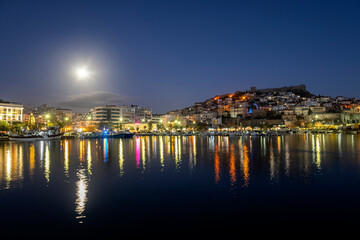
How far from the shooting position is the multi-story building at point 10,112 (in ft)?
237

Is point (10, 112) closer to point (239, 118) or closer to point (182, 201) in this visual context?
point (239, 118)

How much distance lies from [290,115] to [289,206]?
108 m

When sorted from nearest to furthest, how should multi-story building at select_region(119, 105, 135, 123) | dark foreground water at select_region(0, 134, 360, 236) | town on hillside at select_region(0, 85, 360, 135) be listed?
A: dark foreground water at select_region(0, 134, 360, 236) < town on hillside at select_region(0, 85, 360, 135) < multi-story building at select_region(119, 105, 135, 123)

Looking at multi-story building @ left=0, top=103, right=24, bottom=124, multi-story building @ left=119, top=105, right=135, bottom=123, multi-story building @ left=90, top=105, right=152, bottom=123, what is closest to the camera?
multi-story building @ left=0, top=103, right=24, bottom=124

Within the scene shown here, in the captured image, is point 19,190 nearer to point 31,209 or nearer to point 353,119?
point 31,209

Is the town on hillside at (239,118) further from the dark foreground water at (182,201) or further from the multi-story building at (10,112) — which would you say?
the dark foreground water at (182,201)

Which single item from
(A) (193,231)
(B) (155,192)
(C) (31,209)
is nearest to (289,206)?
(A) (193,231)

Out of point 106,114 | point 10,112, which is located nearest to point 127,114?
point 106,114

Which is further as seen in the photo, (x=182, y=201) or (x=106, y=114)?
(x=106, y=114)

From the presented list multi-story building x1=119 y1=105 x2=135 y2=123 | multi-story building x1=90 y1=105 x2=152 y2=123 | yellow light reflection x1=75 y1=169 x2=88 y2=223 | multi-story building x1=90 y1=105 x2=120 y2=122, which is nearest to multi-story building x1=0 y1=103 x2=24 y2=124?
multi-story building x1=90 y1=105 x2=120 y2=122

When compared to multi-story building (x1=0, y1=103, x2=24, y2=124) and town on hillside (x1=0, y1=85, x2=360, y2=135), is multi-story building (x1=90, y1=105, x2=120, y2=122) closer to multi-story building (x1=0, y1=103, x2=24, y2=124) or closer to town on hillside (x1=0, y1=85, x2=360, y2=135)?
town on hillside (x1=0, y1=85, x2=360, y2=135)

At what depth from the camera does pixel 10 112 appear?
74.4 metres

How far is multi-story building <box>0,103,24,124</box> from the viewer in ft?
237

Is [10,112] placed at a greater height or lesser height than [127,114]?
lesser
